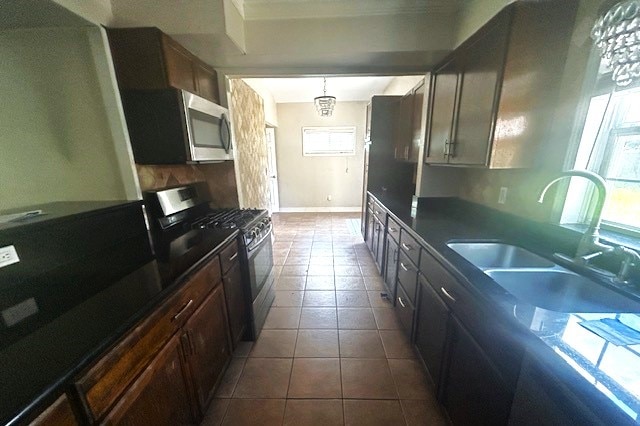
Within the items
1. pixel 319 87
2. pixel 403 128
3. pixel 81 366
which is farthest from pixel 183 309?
pixel 319 87

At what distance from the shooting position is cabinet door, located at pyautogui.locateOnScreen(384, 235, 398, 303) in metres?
2.19

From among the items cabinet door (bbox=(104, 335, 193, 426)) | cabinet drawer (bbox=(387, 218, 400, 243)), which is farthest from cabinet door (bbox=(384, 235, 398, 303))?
cabinet door (bbox=(104, 335, 193, 426))

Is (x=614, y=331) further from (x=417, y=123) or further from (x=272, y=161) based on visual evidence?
(x=272, y=161)

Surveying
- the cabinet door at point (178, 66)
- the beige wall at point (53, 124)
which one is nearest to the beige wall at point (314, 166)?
the cabinet door at point (178, 66)

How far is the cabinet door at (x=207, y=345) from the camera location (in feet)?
3.92

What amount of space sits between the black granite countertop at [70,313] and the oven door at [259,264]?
56 cm

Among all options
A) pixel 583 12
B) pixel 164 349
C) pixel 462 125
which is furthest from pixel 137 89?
pixel 583 12

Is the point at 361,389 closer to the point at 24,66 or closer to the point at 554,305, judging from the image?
the point at 554,305

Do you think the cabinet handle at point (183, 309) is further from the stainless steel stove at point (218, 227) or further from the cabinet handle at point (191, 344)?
the stainless steel stove at point (218, 227)

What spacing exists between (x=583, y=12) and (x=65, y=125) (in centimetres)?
308

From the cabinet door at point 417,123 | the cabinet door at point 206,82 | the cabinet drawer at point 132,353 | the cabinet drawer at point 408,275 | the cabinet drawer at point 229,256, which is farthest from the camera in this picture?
the cabinet door at point 417,123

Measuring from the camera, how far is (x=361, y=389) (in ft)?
5.10

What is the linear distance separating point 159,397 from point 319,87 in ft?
16.1

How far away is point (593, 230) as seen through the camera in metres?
1.12
